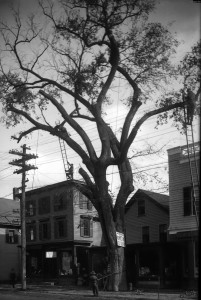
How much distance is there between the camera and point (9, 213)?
2174 inches

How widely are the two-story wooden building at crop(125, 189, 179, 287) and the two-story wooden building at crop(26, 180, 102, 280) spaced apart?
6.56m

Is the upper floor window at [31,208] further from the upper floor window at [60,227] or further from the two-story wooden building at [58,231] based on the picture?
the upper floor window at [60,227]

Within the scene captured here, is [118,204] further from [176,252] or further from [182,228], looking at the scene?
[176,252]

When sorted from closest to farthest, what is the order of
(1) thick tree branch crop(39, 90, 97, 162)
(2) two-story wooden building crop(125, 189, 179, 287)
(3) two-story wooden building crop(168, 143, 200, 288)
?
1. (1) thick tree branch crop(39, 90, 97, 162)
2. (3) two-story wooden building crop(168, 143, 200, 288)
3. (2) two-story wooden building crop(125, 189, 179, 287)

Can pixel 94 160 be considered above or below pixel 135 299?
above

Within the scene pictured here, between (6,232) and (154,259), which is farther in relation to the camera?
(6,232)

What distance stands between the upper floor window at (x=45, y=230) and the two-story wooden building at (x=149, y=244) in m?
10.6

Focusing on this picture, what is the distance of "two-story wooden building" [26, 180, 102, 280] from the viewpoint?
44094 mm

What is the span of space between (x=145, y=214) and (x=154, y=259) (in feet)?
19.5

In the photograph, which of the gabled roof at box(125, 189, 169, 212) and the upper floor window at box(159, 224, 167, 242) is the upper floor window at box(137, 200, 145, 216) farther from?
the upper floor window at box(159, 224, 167, 242)

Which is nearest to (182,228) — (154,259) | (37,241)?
(154,259)

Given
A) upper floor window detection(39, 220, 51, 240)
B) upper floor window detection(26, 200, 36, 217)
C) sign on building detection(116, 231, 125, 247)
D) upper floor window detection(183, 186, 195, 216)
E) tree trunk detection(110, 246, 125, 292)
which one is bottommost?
tree trunk detection(110, 246, 125, 292)

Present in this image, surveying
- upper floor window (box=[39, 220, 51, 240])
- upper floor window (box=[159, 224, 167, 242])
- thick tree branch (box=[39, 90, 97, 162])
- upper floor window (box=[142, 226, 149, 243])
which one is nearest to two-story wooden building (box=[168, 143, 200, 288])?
thick tree branch (box=[39, 90, 97, 162])

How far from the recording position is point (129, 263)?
110 ft
